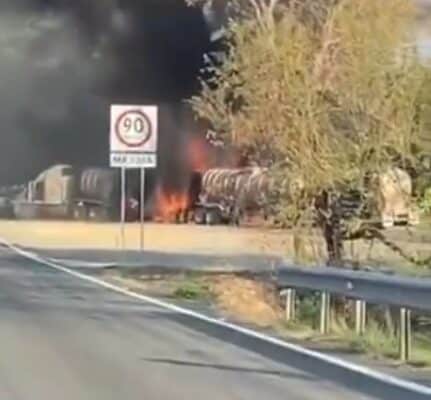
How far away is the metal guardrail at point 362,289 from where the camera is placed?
13.1 meters

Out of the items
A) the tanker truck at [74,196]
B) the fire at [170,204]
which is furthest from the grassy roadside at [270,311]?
the fire at [170,204]

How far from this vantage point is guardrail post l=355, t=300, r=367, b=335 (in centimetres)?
1554

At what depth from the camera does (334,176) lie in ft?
70.5

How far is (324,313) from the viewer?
16.2 m

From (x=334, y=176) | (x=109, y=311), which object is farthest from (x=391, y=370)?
(x=334, y=176)

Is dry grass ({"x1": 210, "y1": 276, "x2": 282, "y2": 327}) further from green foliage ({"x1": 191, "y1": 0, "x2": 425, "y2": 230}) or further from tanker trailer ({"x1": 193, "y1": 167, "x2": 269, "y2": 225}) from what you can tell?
tanker trailer ({"x1": 193, "y1": 167, "x2": 269, "y2": 225})

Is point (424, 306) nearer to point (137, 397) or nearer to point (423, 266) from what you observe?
point (137, 397)

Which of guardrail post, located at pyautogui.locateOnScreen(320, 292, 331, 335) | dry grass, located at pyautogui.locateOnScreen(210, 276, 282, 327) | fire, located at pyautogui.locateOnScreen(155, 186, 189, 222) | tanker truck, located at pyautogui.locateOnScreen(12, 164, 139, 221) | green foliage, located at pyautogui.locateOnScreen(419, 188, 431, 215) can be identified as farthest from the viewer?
fire, located at pyautogui.locateOnScreen(155, 186, 189, 222)

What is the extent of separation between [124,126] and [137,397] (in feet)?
64.4

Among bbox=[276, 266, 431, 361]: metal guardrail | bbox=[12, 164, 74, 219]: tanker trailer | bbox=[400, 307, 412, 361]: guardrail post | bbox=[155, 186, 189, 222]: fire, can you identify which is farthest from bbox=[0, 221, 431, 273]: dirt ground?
bbox=[400, 307, 412, 361]: guardrail post

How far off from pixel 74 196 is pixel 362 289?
55126mm

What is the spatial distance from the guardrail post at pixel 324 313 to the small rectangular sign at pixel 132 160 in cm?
1379

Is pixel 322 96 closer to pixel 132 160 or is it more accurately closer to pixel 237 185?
pixel 132 160

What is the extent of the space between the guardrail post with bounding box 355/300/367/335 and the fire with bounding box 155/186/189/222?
49.8 meters
